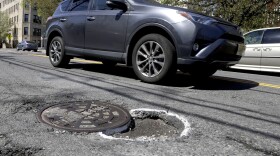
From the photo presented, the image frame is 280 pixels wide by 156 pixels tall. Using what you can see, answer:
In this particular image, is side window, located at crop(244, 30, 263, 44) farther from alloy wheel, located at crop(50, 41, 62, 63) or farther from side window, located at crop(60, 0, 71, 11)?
alloy wheel, located at crop(50, 41, 62, 63)

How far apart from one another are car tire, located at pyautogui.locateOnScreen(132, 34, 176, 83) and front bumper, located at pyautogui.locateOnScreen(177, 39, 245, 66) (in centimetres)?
20

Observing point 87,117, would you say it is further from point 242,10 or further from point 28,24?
point 28,24

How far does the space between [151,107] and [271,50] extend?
19.8 ft

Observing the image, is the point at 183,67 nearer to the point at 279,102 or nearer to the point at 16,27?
the point at 279,102

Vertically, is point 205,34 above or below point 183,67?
above

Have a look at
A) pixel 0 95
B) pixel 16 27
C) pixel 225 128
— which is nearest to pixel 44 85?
pixel 0 95

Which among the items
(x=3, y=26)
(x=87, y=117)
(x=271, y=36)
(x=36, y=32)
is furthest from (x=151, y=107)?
(x=3, y=26)

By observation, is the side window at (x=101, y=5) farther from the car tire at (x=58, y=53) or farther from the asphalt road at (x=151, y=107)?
the asphalt road at (x=151, y=107)

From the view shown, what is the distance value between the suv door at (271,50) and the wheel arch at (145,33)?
15.4 ft

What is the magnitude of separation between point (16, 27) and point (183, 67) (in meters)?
69.7

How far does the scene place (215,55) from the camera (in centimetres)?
414

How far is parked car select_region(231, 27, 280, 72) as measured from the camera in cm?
774

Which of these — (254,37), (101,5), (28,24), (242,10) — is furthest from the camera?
(28,24)

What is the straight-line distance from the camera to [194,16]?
13.5 feet
